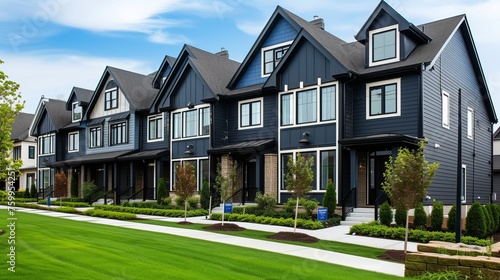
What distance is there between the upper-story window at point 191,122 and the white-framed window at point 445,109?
11.9m

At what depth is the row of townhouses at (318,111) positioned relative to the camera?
1912 centimetres

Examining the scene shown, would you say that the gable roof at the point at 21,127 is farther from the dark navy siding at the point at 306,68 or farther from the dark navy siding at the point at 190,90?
the dark navy siding at the point at 306,68

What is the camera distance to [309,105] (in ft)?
69.1

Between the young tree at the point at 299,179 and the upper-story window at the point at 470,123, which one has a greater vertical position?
the upper-story window at the point at 470,123

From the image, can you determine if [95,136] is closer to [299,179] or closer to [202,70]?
[202,70]

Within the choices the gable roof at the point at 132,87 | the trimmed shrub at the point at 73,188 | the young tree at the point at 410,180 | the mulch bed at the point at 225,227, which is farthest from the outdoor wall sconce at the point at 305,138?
the trimmed shrub at the point at 73,188

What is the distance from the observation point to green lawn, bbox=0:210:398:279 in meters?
7.83

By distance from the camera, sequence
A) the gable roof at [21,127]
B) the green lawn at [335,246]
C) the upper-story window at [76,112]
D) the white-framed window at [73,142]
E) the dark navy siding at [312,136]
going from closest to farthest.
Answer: the green lawn at [335,246], the dark navy siding at [312,136], the upper-story window at [76,112], the white-framed window at [73,142], the gable roof at [21,127]

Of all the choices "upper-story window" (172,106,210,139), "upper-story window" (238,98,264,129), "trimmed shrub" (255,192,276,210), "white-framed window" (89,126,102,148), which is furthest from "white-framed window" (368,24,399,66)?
"white-framed window" (89,126,102,148)

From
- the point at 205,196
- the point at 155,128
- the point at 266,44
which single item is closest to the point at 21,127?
the point at 155,128

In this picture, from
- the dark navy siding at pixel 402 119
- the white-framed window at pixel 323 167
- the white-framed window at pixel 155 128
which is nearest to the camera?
the dark navy siding at pixel 402 119

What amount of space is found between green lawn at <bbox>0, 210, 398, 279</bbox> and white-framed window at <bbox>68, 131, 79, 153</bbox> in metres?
26.5

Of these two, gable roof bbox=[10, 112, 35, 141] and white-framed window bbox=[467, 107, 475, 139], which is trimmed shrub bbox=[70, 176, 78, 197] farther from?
white-framed window bbox=[467, 107, 475, 139]

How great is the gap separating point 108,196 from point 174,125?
833 cm
